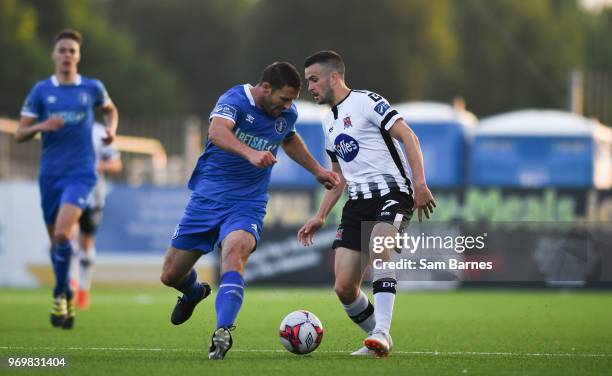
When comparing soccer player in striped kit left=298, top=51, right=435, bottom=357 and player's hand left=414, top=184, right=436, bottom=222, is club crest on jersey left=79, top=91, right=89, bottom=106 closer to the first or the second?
soccer player in striped kit left=298, top=51, right=435, bottom=357

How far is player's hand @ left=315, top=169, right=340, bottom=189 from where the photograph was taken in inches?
397

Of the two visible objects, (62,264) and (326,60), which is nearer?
(326,60)

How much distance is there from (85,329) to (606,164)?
1810 cm

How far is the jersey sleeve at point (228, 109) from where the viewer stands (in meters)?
9.60

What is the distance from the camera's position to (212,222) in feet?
32.5

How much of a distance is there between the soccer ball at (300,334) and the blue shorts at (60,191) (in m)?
3.90

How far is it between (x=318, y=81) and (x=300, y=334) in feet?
6.49

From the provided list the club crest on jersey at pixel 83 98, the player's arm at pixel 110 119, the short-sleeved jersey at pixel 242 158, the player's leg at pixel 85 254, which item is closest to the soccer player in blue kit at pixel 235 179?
the short-sleeved jersey at pixel 242 158

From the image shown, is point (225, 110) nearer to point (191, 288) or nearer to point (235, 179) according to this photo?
point (235, 179)

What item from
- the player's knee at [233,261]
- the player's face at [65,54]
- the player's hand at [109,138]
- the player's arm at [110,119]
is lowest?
the player's knee at [233,261]

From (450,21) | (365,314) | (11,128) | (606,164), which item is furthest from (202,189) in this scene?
(450,21)

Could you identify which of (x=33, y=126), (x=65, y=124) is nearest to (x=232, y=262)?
(x=33, y=126)

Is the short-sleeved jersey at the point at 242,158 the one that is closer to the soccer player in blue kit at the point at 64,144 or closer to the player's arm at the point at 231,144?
the player's arm at the point at 231,144

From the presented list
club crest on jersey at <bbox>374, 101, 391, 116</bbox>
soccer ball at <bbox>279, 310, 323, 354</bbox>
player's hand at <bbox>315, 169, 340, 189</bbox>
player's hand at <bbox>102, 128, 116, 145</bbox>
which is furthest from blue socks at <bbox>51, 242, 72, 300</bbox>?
club crest on jersey at <bbox>374, 101, 391, 116</bbox>
